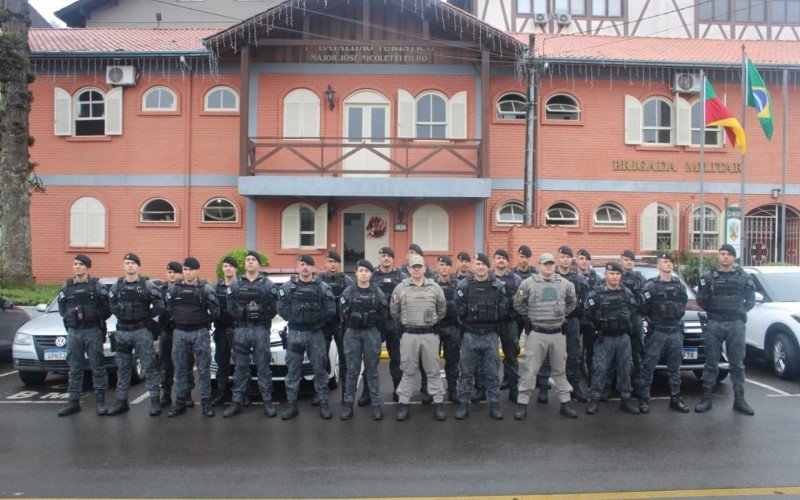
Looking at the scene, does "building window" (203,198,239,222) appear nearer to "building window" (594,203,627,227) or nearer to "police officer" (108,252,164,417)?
"building window" (594,203,627,227)

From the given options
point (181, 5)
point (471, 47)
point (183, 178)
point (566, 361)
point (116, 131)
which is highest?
point (181, 5)

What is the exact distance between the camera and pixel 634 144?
18.8 metres

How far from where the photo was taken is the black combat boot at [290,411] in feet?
24.0

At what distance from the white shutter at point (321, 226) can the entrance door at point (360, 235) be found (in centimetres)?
53

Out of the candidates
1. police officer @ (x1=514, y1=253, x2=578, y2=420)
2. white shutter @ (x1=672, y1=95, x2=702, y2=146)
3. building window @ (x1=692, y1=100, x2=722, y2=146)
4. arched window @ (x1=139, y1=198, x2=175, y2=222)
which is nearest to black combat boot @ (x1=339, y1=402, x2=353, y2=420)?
police officer @ (x1=514, y1=253, x2=578, y2=420)

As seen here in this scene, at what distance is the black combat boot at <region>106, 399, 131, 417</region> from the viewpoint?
7.46 m

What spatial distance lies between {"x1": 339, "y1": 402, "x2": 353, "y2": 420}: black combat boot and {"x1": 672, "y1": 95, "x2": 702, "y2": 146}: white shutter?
14.8m

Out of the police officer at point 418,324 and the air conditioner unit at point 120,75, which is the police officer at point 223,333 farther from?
the air conditioner unit at point 120,75

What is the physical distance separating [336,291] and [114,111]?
13143 mm

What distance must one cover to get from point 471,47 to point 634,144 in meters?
5.60

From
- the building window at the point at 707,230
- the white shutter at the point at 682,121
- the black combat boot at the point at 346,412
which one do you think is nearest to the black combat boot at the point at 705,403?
the black combat boot at the point at 346,412

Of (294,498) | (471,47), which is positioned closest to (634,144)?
(471,47)

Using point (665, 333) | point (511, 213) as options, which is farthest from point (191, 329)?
point (511, 213)

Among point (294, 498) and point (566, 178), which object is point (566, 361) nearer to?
point (294, 498)
